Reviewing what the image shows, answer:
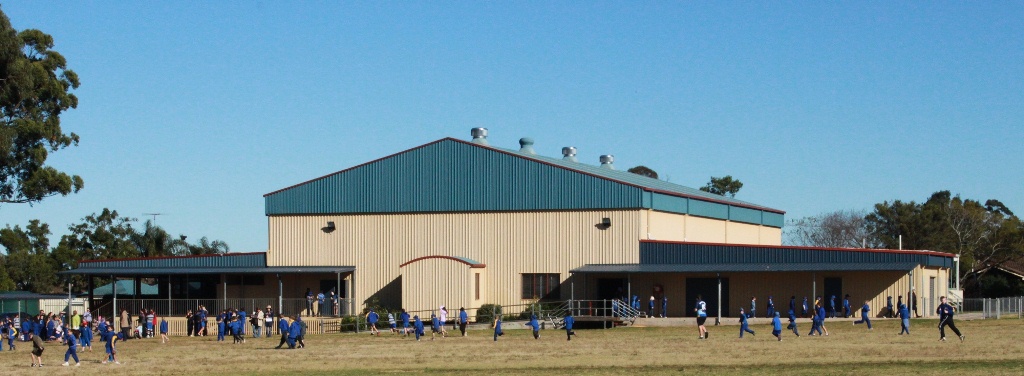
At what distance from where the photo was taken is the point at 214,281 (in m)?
62.0

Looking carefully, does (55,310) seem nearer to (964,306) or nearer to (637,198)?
(637,198)

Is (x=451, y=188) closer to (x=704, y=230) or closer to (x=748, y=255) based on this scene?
(x=704, y=230)

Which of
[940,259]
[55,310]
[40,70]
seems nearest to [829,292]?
[940,259]

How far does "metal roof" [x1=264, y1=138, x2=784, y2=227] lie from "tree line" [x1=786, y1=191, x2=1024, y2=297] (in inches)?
1035

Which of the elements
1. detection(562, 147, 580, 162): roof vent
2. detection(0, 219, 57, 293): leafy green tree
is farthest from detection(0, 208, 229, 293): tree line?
→ detection(562, 147, 580, 162): roof vent

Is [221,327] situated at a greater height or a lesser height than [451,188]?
lesser

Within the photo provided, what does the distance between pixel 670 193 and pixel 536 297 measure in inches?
298

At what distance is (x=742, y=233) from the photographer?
67.9 metres

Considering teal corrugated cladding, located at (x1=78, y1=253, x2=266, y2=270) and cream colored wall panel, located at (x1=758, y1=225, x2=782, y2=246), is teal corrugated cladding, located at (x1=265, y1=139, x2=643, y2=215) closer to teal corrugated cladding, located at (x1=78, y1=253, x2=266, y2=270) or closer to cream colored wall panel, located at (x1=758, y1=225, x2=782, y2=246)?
teal corrugated cladding, located at (x1=78, y1=253, x2=266, y2=270)

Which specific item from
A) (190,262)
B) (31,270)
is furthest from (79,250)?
(190,262)

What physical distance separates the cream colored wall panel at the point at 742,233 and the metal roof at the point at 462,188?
388cm

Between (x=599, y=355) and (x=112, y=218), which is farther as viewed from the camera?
(x=112, y=218)

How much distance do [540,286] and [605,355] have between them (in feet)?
71.6

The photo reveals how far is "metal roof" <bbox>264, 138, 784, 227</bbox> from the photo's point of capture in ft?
186
